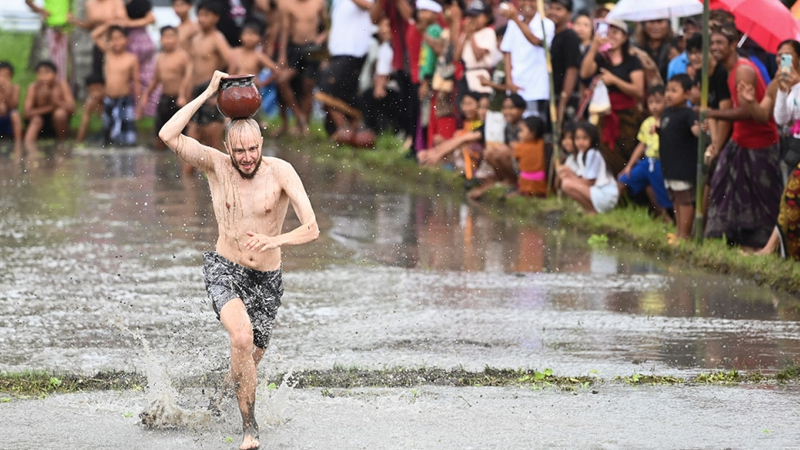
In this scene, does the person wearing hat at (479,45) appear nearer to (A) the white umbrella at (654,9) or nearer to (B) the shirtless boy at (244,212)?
(A) the white umbrella at (654,9)

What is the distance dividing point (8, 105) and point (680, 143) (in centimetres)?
1217

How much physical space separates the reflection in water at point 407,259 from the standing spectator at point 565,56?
1.35 metres

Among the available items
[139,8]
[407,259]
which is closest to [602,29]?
[407,259]

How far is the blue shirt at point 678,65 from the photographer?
12188 millimetres

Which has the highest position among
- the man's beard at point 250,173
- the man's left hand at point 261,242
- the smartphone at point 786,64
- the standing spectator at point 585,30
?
the standing spectator at point 585,30

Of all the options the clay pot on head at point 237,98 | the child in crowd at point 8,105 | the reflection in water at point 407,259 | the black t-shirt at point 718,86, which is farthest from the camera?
the child in crowd at point 8,105

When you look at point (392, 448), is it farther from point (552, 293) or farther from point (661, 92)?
point (661, 92)

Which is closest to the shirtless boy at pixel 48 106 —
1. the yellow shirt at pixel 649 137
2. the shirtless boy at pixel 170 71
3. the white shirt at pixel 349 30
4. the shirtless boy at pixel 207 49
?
the shirtless boy at pixel 170 71

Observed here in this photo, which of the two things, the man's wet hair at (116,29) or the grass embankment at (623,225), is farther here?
the man's wet hair at (116,29)

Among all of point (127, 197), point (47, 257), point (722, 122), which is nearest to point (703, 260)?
point (722, 122)

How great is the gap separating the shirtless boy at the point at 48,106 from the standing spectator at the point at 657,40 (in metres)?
10.2

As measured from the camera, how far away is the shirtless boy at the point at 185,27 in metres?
20.2

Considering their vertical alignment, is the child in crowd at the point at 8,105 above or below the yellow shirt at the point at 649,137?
below

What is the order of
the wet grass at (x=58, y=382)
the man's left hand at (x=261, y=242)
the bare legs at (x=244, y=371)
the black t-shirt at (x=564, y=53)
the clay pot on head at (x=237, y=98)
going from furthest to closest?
the black t-shirt at (x=564, y=53) → the wet grass at (x=58, y=382) → the clay pot on head at (x=237, y=98) → the bare legs at (x=244, y=371) → the man's left hand at (x=261, y=242)
